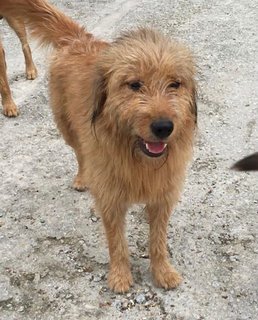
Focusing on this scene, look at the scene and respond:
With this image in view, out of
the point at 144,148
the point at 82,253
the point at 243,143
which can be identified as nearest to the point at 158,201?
the point at 144,148

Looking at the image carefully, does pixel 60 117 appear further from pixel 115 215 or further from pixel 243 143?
pixel 243 143

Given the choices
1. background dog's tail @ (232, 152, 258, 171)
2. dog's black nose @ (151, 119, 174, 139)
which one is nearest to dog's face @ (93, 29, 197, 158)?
dog's black nose @ (151, 119, 174, 139)

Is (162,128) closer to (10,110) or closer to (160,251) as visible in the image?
(160,251)

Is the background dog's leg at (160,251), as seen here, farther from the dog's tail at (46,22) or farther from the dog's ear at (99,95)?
the dog's tail at (46,22)

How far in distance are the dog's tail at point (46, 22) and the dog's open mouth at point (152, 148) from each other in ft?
5.07

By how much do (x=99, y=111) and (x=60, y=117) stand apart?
129cm

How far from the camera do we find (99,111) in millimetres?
3355

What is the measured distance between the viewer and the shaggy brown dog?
3.10 metres

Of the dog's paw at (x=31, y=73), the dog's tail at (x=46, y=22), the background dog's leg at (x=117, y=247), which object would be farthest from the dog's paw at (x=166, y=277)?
the dog's paw at (x=31, y=73)

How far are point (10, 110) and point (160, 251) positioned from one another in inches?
116

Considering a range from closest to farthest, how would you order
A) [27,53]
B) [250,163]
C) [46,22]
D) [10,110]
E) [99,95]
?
[99,95] < [250,163] < [46,22] < [10,110] < [27,53]

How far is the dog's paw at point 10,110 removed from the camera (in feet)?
20.0

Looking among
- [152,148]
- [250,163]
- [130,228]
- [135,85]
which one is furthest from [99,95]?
[130,228]

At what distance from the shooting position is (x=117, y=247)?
390 cm
